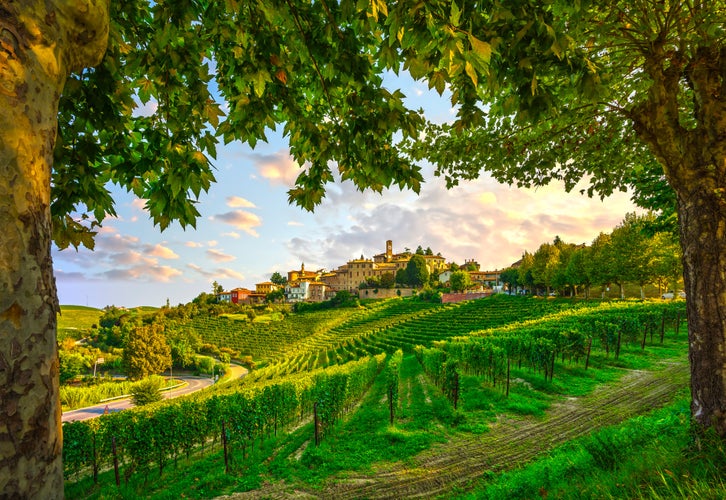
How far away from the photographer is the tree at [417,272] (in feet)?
358

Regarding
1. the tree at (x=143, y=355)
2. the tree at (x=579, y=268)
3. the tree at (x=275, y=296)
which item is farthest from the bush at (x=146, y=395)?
the tree at (x=275, y=296)

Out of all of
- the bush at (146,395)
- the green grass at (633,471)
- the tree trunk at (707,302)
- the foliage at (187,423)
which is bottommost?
the bush at (146,395)

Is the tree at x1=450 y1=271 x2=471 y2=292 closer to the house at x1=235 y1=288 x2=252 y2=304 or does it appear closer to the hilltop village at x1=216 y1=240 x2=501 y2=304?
the hilltop village at x1=216 y1=240 x2=501 y2=304

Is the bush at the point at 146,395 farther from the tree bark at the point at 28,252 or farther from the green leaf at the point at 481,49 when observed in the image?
the green leaf at the point at 481,49

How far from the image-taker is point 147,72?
3543mm

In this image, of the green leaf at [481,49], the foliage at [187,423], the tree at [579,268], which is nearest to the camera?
the green leaf at [481,49]

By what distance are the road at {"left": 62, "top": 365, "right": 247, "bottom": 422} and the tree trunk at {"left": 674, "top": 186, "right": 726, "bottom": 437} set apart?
29.6m

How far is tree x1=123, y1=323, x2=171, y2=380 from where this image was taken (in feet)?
166

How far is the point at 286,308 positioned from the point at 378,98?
105163 mm

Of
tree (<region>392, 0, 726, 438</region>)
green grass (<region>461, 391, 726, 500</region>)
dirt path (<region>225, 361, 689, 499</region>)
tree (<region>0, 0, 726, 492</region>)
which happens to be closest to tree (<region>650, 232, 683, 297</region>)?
dirt path (<region>225, 361, 689, 499</region>)

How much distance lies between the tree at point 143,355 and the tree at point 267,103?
193ft

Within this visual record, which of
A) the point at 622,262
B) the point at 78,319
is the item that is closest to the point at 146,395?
the point at 622,262

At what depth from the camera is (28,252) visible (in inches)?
55.6

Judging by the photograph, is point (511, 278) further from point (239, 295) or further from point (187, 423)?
point (239, 295)
